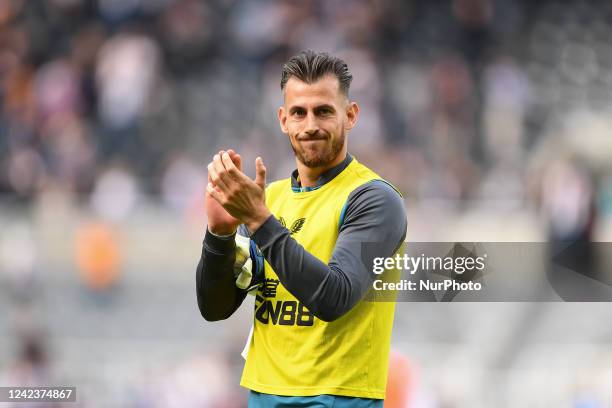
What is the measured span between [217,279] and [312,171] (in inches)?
17.0

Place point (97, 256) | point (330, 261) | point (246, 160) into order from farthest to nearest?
point (246, 160) → point (97, 256) → point (330, 261)

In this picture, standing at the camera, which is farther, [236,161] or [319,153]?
[319,153]

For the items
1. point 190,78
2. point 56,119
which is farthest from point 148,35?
point 56,119

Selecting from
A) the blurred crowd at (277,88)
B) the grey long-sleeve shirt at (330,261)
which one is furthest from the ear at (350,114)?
the blurred crowd at (277,88)

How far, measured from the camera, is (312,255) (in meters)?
2.78

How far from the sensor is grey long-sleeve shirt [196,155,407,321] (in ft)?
9.00

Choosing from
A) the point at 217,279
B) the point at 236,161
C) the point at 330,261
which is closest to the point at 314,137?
the point at 236,161

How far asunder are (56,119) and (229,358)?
4.40 metres

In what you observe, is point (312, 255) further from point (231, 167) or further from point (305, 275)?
point (231, 167)

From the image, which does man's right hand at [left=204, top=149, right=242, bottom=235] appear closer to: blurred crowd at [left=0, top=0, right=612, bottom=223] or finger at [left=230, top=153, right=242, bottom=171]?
finger at [left=230, top=153, right=242, bottom=171]

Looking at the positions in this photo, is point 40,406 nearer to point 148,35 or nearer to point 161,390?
point 161,390

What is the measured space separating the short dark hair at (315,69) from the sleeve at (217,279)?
517mm

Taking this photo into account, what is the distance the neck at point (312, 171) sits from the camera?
3.12 metres

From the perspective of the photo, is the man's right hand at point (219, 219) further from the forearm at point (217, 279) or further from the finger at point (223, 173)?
the finger at point (223, 173)
